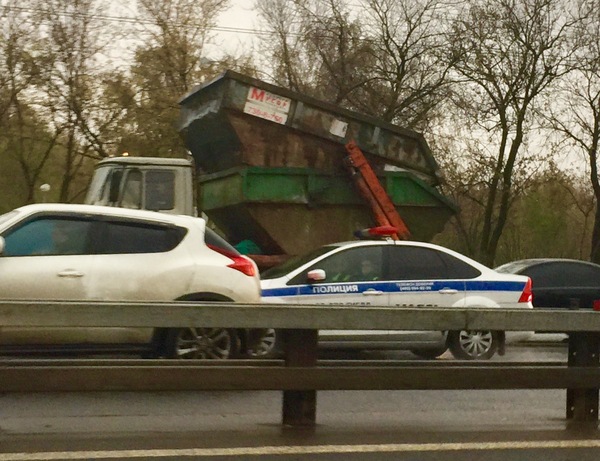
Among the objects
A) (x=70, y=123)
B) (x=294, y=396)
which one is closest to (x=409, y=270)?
(x=294, y=396)

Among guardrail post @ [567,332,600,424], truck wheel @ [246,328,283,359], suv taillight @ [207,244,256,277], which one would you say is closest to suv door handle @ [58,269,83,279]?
suv taillight @ [207,244,256,277]

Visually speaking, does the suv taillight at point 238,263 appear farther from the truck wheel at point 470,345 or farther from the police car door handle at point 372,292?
the truck wheel at point 470,345

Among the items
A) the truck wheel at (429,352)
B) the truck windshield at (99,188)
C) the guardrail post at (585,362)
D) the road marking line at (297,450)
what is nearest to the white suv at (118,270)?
the guardrail post at (585,362)

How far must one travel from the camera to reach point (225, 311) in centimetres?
697

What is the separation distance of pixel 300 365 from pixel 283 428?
457 millimetres

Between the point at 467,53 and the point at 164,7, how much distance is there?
31.5 feet

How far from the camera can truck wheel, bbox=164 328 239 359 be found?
32.1 feet

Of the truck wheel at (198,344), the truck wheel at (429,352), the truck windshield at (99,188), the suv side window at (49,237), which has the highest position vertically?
the truck windshield at (99,188)

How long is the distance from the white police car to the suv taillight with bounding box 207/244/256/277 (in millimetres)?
2258

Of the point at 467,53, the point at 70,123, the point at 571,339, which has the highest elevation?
the point at 467,53

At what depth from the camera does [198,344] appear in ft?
32.3

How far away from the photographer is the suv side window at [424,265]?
13656 mm

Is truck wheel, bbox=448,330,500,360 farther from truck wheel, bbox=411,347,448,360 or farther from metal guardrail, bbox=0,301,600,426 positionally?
metal guardrail, bbox=0,301,600,426

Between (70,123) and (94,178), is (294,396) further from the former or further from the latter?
(70,123)
